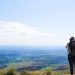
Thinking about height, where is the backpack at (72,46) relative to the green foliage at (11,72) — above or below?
above

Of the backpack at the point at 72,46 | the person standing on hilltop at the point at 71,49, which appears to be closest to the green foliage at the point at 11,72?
the person standing on hilltop at the point at 71,49

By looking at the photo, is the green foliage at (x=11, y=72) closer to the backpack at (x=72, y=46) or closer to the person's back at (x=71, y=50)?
the person's back at (x=71, y=50)

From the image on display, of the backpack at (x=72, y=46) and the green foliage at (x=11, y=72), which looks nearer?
the backpack at (x=72, y=46)

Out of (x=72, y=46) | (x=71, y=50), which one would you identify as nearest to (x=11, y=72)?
(x=71, y=50)

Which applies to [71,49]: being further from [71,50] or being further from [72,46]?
[72,46]

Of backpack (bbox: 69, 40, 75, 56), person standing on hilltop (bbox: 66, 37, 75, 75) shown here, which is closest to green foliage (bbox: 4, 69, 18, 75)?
person standing on hilltop (bbox: 66, 37, 75, 75)

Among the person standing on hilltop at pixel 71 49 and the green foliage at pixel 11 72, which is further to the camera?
the green foliage at pixel 11 72

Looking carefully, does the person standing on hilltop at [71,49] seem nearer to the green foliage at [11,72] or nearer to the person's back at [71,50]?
the person's back at [71,50]

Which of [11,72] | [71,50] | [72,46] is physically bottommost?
[11,72]

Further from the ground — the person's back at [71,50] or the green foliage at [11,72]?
the person's back at [71,50]

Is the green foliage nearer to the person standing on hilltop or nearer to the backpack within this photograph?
the person standing on hilltop

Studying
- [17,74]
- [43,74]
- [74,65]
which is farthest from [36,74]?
[74,65]

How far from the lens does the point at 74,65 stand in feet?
50.4

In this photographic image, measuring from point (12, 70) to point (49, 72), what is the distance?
2.60 metres
